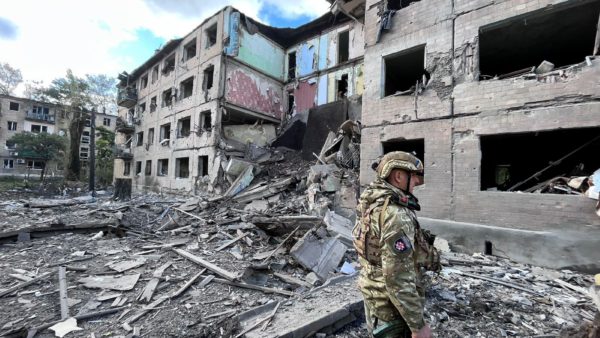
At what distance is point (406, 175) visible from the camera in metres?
2.01

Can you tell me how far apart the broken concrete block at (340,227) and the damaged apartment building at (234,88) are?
7.24m

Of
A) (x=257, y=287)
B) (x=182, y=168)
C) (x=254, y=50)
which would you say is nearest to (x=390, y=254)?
(x=257, y=287)

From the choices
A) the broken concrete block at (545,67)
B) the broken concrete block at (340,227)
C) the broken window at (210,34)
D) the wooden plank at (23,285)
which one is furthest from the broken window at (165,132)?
the broken concrete block at (545,67)

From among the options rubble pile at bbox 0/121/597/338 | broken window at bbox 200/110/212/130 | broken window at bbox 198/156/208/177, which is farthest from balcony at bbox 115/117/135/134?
rubble pile at bbox 0/121/597/338

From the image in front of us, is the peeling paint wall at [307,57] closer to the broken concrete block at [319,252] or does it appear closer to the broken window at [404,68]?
the broken window at [404,68]

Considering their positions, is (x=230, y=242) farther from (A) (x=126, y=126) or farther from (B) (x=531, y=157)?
(A) (x=126, y=126)

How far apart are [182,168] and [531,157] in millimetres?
18885

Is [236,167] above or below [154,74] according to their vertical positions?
below

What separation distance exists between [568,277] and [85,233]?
11.2 m

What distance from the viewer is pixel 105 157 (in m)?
29.0

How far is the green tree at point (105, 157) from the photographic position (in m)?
27.3

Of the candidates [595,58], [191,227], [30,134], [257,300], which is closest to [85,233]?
[191,227]

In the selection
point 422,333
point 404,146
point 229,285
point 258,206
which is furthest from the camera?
point 258,206

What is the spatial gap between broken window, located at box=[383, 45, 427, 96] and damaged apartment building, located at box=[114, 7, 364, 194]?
10.0 feet
